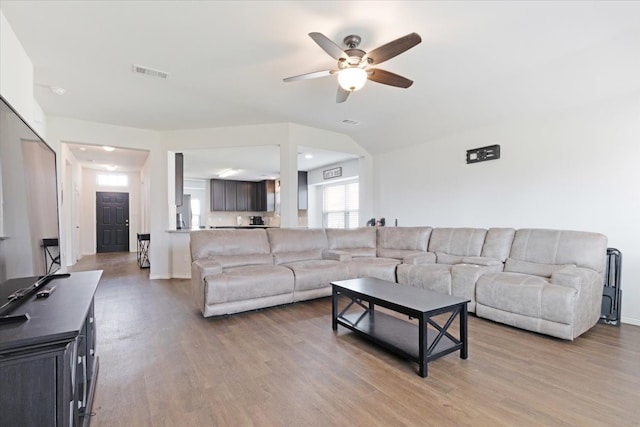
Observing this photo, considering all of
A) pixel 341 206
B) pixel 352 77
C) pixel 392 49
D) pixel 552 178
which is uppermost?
pixel 392 49

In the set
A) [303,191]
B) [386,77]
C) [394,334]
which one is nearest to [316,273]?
[394,334]

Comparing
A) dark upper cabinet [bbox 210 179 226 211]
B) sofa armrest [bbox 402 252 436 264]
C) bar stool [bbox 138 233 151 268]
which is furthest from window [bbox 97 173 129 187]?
sofa armrest [bbox 402 252 436 264]

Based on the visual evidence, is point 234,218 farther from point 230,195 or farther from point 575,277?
point 575,277

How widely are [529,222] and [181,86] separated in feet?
15.0

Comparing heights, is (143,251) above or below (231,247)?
below

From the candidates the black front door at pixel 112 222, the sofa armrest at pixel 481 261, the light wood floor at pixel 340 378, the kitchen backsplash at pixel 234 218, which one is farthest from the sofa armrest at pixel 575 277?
the black front door at pixel 112 222

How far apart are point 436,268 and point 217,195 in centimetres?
733

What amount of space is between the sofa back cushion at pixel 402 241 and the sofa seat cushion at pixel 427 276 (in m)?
0.55

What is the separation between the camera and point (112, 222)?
9.23 m

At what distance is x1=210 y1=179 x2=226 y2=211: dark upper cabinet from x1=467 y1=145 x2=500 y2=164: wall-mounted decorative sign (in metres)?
7.13

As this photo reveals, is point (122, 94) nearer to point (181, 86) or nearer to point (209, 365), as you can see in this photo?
point (181, 86)

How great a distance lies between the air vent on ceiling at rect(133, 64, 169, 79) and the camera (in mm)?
3136

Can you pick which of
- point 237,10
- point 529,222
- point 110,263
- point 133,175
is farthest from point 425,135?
point 133,175

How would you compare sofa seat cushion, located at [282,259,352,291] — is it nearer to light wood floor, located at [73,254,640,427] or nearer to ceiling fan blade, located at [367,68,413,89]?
light wood floor, located at [73,254,640,427]
